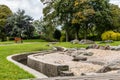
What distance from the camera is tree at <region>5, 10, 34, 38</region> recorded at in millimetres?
48428

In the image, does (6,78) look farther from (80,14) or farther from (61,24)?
(61,24)

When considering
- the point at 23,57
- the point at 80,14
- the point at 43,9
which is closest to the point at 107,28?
the point at 80,14

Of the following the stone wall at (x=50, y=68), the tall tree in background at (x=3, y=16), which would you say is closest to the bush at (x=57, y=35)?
the tall tree in background at (x=3, y=16)

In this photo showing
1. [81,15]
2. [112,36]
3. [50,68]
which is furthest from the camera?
[81,15]

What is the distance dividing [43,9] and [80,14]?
7.23 metres

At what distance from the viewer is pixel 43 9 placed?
44750 millimetres

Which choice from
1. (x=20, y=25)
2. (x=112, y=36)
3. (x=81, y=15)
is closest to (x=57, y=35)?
(x=20, y=25)

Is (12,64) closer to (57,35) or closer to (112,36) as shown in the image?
(112,36)

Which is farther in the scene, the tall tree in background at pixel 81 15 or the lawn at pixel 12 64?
the tall tree in background at pixel 81 15

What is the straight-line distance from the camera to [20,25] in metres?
48.8

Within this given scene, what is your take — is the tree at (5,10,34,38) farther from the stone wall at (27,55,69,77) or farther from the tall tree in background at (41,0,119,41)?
the stone wall at (27,55,69,77)

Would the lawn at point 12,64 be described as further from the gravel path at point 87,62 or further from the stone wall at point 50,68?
the gravel path at point 87,62

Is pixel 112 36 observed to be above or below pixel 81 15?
below

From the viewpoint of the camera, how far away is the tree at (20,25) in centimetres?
4843
